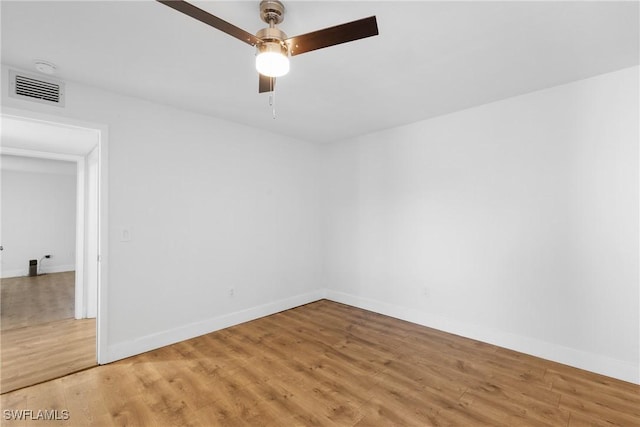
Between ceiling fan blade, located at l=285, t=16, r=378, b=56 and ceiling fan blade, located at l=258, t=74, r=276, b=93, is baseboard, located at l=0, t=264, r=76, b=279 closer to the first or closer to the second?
ceiling fan blade, located at l=258, t=74, r=276, b=93

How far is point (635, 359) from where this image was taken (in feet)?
7.65

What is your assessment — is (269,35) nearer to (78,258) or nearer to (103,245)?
(103,245)

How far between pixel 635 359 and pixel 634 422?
2.30ft

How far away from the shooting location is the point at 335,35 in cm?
145

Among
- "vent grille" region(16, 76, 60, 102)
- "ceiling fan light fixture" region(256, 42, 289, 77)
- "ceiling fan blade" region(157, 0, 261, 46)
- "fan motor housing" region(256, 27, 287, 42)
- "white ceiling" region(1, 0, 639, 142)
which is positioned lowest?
"ceiling fan light fixture" region(256, 42, 289, 77)

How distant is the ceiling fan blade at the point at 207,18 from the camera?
4.00 ft

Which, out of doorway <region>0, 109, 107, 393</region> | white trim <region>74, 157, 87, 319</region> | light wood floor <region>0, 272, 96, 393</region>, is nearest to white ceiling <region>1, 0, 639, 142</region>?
doorway <region>0, 109, 107, 393</region>

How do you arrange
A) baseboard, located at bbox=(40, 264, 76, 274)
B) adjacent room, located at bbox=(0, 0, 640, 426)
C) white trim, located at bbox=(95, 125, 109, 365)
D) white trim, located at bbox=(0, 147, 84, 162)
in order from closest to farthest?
adjacent room, located at bbox=(0, 0, 640, 426) < white trim, located at bbox=(95, 125, 109, 365) < white trim, located at bbox=(0, 147, 84, 162) < baseboard, located at bbox=(40, 264, 76, 274)

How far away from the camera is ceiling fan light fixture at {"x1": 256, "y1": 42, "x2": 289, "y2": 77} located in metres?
1.54

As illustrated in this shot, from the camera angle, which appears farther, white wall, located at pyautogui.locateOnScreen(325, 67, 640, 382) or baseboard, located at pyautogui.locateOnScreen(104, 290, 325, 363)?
baseboard, located at pyautogui.locateOnScreen(104, 290, 325, 363)

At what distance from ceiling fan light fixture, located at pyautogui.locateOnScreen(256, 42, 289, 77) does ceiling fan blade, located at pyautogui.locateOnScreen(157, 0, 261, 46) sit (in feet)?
0.20

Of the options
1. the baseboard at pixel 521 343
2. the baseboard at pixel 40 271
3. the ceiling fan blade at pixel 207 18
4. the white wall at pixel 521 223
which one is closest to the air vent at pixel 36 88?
the ceiling fan blade at pixel 207 18

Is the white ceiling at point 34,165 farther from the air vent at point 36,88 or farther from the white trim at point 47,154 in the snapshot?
the air vent at point 36,88

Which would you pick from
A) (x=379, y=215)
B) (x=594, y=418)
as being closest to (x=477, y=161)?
(x=379, y=215)
